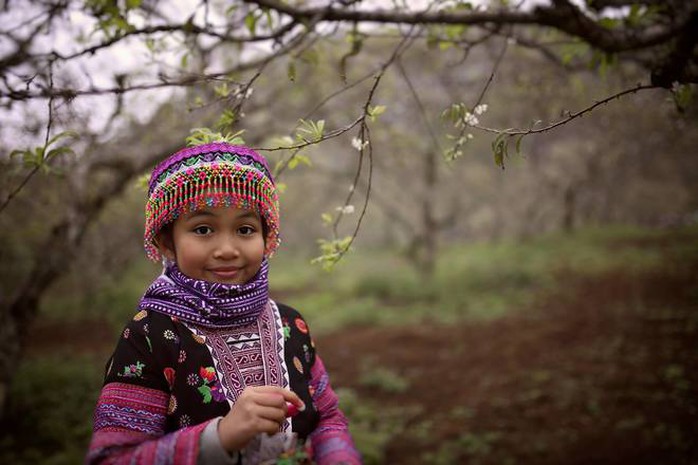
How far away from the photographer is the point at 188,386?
4.74ft

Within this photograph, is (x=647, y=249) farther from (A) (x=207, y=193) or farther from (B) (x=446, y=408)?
(A) (x=207, y=193)

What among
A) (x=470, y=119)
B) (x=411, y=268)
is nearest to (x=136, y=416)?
(x=470, y=119)

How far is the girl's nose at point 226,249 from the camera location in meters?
1.55

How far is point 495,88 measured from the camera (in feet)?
36.2

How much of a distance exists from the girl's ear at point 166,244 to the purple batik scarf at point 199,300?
13cm

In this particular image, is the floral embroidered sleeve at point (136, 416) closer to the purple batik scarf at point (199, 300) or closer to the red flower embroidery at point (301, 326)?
the purple batik scarf at point (199, 300)

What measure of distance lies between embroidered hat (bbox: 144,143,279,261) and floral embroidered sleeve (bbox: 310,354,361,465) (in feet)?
2.19

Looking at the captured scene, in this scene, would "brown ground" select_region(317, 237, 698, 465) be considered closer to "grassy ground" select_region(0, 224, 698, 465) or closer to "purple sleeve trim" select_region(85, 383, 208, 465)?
"grassy ground" select_region(0, 224, 698, 465)

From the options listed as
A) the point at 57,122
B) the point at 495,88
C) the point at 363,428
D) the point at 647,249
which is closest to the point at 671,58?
the point at 57,122

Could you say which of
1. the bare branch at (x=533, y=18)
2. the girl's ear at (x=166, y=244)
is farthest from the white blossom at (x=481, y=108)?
the girl's ear at (x=166, y=244)

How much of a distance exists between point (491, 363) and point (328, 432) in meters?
5.26

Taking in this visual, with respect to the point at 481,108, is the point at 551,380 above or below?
below

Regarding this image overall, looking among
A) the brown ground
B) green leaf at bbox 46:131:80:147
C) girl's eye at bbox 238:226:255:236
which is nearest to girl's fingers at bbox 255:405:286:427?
girl's eye at bbox 238:226:255:236

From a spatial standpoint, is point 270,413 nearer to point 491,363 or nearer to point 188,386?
point 188,386
